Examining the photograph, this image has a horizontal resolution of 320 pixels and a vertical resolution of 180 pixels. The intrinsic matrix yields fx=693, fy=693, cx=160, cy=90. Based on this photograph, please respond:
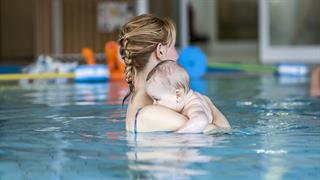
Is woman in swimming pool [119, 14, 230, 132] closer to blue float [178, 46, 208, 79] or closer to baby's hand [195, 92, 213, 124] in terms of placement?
baby's hand [195, 92, 213, 124]

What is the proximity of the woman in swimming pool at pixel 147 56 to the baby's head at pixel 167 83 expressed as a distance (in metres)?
0.06

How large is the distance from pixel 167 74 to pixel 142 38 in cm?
22

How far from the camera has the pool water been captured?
2.29 m

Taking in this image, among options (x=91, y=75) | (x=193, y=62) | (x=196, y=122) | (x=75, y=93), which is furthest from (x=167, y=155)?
(x=193, y=62)

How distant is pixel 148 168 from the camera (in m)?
2.30

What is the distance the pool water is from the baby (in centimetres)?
7

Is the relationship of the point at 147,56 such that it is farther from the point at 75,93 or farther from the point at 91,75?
the point at 91,75

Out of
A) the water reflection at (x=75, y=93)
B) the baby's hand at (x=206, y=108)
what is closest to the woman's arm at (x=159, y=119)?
the baby's hand at (x=206, y=108)

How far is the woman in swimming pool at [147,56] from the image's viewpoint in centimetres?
301

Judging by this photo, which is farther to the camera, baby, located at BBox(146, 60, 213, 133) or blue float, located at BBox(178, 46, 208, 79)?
blue float, located at BBox(178, 46, 208, 79)

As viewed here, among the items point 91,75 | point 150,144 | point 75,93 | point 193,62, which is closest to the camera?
point 150,144

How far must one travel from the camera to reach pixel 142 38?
118 inches

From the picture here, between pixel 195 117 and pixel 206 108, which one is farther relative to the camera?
pixel 206 108

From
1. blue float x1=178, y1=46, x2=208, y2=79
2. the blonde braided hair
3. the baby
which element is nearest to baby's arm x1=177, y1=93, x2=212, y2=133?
the baby
